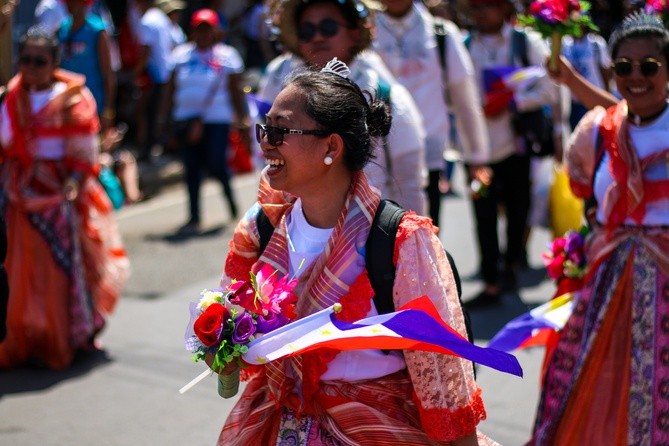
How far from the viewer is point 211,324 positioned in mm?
2775

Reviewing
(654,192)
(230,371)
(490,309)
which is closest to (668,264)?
(654,192)

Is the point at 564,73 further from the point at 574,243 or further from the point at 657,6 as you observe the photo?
the point at 574,243

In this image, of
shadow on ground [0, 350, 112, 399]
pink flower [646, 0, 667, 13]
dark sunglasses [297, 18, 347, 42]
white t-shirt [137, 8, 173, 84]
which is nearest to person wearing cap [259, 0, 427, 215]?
dark sunglasses [297, 18, 347, 42]

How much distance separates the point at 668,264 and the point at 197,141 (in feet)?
21.5

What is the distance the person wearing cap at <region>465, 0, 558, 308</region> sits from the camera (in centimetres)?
738

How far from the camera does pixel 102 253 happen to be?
6.58 m

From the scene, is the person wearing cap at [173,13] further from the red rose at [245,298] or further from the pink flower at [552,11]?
the red rose at [245,298]

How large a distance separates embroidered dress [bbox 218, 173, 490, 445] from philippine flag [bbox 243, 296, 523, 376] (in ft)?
0.28

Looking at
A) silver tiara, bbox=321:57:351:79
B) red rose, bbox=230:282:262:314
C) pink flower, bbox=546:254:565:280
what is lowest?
pink flower, bbox=546:254:565:280

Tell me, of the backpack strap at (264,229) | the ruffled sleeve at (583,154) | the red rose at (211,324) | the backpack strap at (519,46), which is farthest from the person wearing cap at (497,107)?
the red rose at (211,324)

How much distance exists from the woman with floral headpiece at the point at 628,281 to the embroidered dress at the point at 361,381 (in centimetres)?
127

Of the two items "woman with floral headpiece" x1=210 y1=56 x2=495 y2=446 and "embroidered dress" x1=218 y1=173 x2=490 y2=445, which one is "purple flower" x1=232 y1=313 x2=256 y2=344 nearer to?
"woman with floral headpiece" x1=210 y1=56 x2=495 y2=446

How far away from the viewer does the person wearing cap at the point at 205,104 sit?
10016 mm

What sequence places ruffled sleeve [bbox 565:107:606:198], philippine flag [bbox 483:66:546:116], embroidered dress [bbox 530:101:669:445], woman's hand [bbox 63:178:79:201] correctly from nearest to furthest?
embroidered dress [bbox 530:101:669:445]
ruffled sleeve [bbox 565:107:606:198]
woman's hand [bbox 63:178:79:201]
philippine flag [bbox 483:66:546:116]
